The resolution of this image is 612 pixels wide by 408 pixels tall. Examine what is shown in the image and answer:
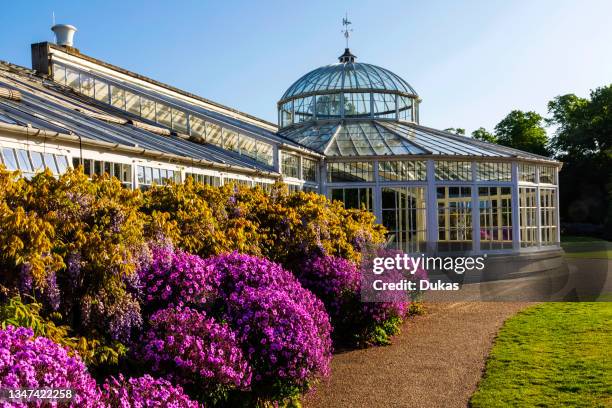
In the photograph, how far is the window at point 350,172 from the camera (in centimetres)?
2414

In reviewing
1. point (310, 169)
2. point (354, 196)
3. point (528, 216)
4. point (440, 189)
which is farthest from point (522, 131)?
point (310, 169)

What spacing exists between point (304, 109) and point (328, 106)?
46.3 inches

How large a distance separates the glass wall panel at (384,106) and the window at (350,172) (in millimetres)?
4968

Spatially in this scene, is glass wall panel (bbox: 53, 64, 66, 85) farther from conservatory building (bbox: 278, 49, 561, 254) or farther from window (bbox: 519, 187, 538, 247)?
window (bbox: 519, 187, 538, 247)

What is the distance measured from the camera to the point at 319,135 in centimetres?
2644

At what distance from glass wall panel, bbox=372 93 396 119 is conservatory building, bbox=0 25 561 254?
0.06 metres

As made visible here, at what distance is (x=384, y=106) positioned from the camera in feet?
94.1

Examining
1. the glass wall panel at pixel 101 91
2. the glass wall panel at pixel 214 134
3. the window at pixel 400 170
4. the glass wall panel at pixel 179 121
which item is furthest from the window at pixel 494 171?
the glass wall panel at pixel 101 91

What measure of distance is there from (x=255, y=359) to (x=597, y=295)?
12.9 m

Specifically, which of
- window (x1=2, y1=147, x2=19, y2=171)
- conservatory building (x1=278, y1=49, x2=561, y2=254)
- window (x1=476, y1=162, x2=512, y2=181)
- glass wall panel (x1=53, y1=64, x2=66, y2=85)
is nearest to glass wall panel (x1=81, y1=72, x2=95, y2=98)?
glass wall panel (x1=53, y1=64, x2=66, y2=85)

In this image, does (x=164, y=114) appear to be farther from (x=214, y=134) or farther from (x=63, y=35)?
(x=63, y=35)

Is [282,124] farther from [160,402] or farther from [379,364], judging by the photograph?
[160,402]

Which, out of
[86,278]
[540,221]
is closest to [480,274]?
[540,221]

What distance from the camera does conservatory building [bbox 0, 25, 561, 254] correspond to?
68.5ft
